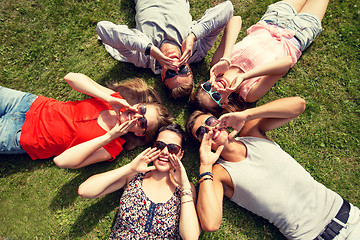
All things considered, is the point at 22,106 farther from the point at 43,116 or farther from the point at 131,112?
the point at 131,112

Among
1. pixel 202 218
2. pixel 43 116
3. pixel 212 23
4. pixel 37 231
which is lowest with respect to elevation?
pixel 37 231

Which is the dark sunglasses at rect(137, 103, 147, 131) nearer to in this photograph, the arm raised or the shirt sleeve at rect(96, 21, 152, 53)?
the arm raised

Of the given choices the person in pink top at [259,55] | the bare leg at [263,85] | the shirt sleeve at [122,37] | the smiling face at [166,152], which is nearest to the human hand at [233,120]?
the person in pink top at [259,55]

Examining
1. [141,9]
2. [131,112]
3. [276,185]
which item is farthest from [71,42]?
[276,185]

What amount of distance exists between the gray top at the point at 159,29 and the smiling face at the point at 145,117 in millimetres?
1242

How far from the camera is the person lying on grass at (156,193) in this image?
12.1ft

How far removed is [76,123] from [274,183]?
3882mm

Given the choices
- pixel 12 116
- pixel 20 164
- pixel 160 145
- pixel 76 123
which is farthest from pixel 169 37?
pixel 20 164

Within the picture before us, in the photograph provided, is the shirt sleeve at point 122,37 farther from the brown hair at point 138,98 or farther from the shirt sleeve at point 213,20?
the shirt sleeve at point 213,20

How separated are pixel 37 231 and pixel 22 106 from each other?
2.60 meters

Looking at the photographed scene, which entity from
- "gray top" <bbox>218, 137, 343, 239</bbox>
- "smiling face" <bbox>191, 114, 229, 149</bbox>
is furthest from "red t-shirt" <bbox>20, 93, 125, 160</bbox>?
"gray top" <bbox>218, 137, 343, 239</bbox>

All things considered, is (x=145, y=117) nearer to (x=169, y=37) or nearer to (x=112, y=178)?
(x=112, y=178)

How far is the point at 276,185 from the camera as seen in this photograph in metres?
3.93

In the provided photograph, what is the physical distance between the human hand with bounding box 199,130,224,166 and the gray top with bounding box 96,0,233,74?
2103 mm
